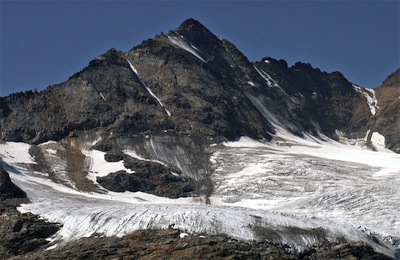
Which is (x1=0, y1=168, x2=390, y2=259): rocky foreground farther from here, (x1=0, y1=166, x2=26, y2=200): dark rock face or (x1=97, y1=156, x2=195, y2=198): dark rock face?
(x1=97, y1=156, x2=195, y2=198): dark rock face

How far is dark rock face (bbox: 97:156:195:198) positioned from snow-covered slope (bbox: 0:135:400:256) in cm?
283

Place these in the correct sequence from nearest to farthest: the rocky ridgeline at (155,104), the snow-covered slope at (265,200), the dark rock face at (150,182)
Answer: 1. the snow-covered slope at (265,200)
2. the dark rock face at (150,182)
3. the rocky ridgeline at (155,104)

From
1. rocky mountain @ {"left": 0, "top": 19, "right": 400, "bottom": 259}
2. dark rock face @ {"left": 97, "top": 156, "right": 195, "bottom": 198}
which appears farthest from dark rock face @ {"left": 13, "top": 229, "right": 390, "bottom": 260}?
dark rock face @ {"left": 97, "top": 156, "right": 195, "bottom": 198}

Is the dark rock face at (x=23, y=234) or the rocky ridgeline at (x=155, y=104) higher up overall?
the rocky ridgeline at (x=155, y=104)

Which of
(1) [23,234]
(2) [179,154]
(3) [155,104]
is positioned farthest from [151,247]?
(3) [155,104]

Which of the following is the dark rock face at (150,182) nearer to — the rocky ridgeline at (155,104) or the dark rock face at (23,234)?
the rocky ridgeline at (155,104)

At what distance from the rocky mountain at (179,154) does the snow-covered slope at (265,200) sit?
240 mm

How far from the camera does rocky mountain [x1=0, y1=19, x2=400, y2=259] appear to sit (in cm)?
6788

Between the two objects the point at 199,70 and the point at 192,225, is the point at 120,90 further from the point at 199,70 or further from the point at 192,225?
the point at 192,225

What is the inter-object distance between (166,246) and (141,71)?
12025cm

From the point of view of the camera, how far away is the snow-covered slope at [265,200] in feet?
221

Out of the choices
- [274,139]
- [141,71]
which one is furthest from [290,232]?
[141,71]

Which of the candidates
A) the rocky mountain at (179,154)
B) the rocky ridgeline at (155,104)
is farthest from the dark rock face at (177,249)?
the rocky ridgeline at (155,104)

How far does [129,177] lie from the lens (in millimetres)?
126312
